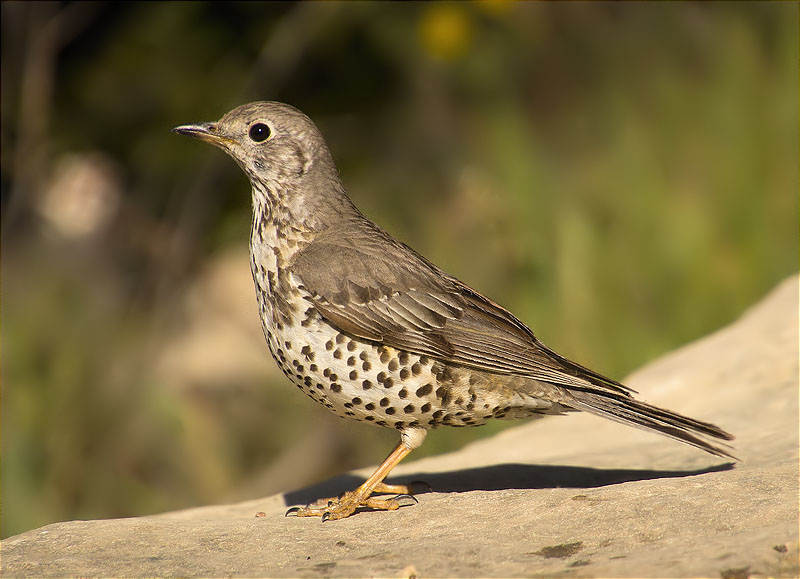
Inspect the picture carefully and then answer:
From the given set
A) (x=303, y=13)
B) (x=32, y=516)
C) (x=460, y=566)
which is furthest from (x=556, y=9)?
(x=460, y=566)

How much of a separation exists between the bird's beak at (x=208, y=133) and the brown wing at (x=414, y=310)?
2.25 ft

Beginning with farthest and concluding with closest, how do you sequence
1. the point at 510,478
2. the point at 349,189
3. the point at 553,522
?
the point at 349,189, the point at 510,478, the point at 553,522

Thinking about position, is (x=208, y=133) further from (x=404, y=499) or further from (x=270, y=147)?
(x=404, y=499)

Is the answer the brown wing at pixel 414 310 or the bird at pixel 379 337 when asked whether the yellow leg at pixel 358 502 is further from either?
the brown wing at pixel 414 310

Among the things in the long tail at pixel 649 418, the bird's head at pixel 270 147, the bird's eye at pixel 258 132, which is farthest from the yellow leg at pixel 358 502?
the bird's eye at pixel 258 132

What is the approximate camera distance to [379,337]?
439 cm

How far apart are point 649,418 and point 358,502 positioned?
1243 mm

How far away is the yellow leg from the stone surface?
7cm

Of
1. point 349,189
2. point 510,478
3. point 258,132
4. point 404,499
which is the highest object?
point 349,189

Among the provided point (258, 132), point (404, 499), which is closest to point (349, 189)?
point (258, 132)

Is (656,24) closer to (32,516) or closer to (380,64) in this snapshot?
(380,64)

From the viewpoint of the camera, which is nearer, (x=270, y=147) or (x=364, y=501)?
(x=364, y=501)

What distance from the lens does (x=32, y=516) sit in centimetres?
641

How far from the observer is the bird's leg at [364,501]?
430cm
